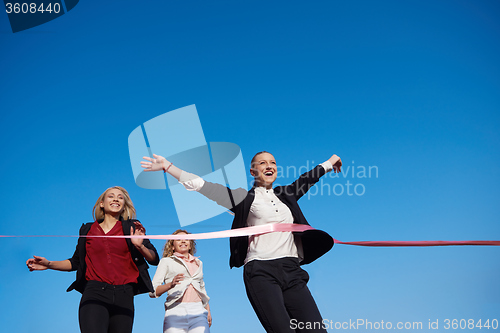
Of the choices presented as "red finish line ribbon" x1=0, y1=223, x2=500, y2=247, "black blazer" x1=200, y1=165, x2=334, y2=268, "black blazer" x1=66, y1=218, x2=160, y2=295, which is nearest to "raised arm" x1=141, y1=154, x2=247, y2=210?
"black blazer" x1=200, y1=165, x2=334, y2=268

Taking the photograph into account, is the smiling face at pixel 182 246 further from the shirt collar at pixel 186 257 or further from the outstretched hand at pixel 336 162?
the outstretched hand at pixel 336 162

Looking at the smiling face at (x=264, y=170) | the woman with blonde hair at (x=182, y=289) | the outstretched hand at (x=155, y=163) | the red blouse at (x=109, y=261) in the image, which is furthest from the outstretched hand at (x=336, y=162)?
the red blouse at (x=109, y=261)

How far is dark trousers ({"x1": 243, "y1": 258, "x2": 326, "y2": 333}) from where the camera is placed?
13.7 ft

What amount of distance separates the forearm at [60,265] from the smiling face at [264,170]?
93.3 inches

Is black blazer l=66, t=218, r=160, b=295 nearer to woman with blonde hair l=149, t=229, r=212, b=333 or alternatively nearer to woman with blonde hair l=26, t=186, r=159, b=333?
woman with blonde hair l=26, t=186, r=159, b=333

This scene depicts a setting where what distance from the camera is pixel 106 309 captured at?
4.85 m

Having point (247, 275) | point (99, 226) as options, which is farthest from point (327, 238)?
point (99, 226)

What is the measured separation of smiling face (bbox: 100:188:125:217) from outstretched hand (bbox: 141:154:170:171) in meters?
1.22

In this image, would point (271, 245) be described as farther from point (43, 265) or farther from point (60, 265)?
point (43, 265)

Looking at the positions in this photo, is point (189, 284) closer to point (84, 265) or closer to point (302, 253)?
point (84, 265)

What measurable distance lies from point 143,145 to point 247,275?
89.3 inches

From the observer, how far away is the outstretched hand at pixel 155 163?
462 centimetres

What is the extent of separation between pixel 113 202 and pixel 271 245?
7.19ft

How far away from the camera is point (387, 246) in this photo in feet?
16.4
